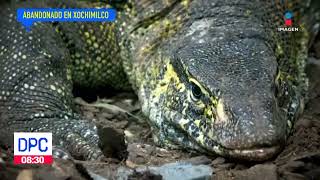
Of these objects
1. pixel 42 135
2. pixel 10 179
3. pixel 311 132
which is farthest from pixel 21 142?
pixel 311 132

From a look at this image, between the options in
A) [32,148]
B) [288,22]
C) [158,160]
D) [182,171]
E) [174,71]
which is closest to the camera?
[182,171]

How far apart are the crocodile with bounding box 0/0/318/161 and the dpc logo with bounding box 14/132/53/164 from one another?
0.65 feet

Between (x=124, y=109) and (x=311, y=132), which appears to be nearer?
(x=311, y=132)

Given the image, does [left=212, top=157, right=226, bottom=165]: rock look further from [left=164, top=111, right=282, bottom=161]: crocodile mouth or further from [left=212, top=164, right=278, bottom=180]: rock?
[left=212, top=164, right=278, bottom=180]: rock

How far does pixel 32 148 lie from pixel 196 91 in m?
1.20

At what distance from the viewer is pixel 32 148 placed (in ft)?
12.0

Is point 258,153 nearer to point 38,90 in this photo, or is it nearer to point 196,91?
point 196,91

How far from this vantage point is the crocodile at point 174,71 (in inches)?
148

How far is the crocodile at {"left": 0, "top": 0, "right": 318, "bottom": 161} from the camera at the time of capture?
3748 millimetres

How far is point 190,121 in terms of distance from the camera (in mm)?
4027

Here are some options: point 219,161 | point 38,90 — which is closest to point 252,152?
point 219,161

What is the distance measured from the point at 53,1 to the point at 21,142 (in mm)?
1646

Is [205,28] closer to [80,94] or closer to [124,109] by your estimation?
[124,109]

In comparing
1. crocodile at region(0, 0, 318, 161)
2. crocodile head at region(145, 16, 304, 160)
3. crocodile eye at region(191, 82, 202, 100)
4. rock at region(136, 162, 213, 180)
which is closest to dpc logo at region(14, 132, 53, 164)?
crocodile at region(0, 0, 318, 161)
